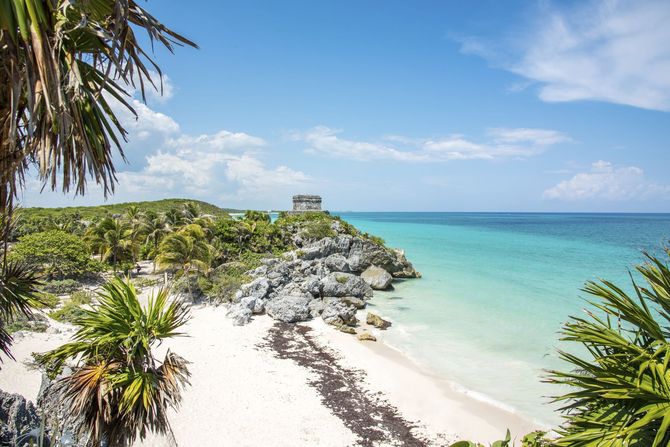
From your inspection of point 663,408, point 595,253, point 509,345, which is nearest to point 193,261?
point 509,345

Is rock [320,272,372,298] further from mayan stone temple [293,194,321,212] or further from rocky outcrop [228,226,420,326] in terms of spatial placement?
mayan stone temple [293,194,321,212]

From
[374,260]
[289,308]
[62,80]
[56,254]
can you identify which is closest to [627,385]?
[62,80]

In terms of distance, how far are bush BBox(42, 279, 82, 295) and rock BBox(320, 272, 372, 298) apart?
48.4 ft

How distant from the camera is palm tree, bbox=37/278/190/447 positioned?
4793 millimetres

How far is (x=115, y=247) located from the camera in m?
27.9

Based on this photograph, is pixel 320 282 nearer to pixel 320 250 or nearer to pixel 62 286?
pixel 320 250

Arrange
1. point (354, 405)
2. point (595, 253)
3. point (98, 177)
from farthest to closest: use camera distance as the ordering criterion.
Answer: point (595, 253)
point (354, 405)
point (98, 177)

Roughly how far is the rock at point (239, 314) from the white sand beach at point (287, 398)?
6.35 ft

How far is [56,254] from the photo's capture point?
23094mm

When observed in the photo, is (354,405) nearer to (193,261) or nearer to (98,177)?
(98,177)

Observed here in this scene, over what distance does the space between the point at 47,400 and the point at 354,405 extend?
7.39 m

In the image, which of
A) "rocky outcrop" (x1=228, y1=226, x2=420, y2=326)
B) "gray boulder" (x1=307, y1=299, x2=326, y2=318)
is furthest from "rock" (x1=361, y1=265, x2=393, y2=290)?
"gray boulder" (x1=307, y1=299, x2=326, y2=318)

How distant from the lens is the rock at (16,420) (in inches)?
253

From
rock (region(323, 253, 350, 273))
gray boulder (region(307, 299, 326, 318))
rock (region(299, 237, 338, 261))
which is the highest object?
rock (region(299, 237, 338, 261))
